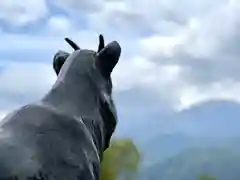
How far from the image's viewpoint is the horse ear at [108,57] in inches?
239

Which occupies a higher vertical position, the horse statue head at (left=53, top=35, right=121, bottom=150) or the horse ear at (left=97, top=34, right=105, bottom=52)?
the horse ear at (left=97, top=34, right=105, bottom=52)

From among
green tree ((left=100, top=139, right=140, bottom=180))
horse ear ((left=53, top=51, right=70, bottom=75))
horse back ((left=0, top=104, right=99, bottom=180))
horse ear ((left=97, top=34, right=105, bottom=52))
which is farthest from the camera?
green tree ((left=100, top=139, right=140, bottom=180))

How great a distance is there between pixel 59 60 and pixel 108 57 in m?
0.49

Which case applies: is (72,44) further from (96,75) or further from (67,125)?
(67,125)

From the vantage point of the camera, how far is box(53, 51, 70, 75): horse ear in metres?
6.30

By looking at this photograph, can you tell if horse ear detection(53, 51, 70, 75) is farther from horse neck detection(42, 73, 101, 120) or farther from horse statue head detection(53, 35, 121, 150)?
horse neck detection(42, 73, 101, 120)

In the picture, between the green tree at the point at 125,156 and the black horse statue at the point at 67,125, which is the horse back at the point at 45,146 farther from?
the green tree at the point at 125,156

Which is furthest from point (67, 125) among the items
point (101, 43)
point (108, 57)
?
point (101, 43)

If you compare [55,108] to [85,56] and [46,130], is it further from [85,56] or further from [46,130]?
[85,56]

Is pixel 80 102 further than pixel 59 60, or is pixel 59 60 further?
pixel 59 60

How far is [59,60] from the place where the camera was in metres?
A: 6.32

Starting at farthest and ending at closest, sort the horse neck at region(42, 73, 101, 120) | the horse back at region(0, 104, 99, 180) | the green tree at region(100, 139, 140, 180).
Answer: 1. the green tree at region(100, 139, 140, 180)
2. the horse neck at region(42, 73, 101, 120)
3. the horse back at region(0, 104, 99, 180)

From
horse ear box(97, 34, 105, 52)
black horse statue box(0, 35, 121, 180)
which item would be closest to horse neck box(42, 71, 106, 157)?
black horse statue box(0, 35, 121, 180)

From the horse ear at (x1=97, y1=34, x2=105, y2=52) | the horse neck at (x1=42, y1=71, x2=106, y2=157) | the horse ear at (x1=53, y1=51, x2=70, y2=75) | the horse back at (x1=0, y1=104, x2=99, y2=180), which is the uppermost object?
the horse ear at (x1=97, y1=34, x2=105, y2=52)
